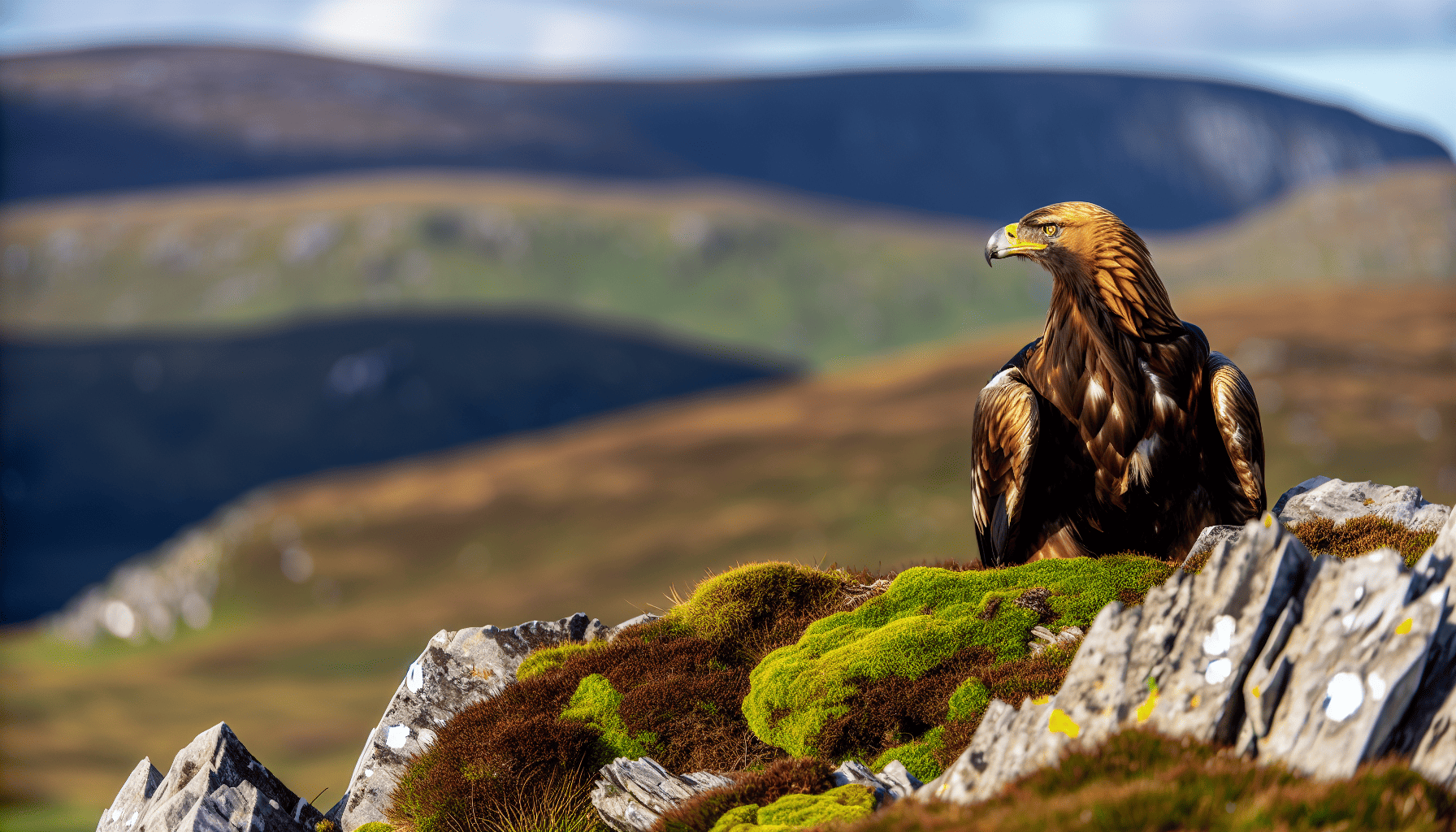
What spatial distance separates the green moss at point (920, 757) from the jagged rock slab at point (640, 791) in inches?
70.7

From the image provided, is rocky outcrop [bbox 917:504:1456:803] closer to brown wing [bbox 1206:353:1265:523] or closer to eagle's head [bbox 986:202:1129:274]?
brown wing [bbox 1206:353:1265:523]

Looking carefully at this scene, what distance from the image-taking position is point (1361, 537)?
1530 centimetres

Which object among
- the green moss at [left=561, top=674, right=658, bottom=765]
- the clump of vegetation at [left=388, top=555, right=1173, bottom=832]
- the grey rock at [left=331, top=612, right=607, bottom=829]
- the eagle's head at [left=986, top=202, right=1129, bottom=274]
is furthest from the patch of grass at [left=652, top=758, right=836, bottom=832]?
the eagle's head at [left=986, top=202, right=1129, bottom=274]

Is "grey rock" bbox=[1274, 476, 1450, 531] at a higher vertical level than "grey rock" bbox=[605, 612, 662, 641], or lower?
lower

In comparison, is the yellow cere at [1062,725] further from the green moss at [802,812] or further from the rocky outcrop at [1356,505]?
the rocky outcrop at [1356,505]

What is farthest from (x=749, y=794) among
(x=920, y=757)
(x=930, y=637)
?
(x=930, y=637)

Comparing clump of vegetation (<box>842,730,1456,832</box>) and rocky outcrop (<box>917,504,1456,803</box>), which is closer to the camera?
clump of vegetation (<box>842,730,1456,832</box>)

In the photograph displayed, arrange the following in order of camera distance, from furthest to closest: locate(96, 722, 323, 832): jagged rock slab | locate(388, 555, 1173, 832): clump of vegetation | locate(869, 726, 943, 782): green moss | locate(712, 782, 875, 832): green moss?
locate(96, 722, 323, 832): jagged rock slab < locate(388, 555, 1173, 832): clump of vegetation < locate(869, 726, 943, 782): green moss < locate(712, 782, 875, 832): green moss

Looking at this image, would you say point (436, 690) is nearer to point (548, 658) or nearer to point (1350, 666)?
point (548, 658)

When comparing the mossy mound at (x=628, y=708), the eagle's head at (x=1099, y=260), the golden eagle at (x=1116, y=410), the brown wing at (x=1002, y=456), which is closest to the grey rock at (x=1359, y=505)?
the golden eagle at (x=1116, y=410)

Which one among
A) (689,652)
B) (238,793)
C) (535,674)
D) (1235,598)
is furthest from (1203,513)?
(238,793)

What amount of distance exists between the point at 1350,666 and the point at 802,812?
4973 millimetres

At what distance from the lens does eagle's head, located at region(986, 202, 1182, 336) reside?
45.8ft

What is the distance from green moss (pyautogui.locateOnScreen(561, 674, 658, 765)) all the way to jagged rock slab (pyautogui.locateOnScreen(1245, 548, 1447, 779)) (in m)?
7.82
